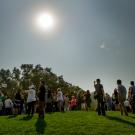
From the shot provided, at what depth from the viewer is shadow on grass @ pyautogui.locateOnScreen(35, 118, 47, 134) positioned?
20.1 m

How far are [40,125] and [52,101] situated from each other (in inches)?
503

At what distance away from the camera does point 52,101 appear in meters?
34.4

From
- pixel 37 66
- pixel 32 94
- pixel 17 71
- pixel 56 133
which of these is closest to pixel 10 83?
pixel 17 71

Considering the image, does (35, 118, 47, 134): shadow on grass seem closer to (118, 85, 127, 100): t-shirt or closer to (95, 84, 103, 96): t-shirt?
(95, 84, 103, 96): t-shirt

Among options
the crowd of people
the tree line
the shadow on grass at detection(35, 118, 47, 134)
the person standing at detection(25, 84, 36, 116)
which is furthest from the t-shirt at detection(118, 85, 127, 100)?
the tree line

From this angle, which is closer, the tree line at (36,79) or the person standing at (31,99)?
the person standing at (31,99)

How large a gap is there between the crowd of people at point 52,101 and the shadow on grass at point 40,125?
1.64 meters

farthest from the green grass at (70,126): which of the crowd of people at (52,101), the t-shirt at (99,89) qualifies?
the t-shirt at (99,89)

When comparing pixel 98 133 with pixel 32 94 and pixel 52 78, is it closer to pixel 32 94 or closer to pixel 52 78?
pixel 32 94

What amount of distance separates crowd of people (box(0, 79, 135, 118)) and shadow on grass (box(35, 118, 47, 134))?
5.39ft

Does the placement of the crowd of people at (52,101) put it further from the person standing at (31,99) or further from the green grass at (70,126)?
the green grass at (70,126)

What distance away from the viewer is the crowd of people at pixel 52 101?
83.7 ft

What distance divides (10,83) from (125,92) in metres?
82.0

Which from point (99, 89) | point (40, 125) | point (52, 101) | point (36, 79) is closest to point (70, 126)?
point (40, 125)
